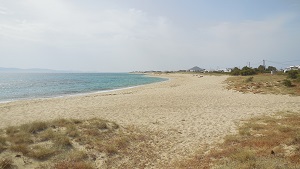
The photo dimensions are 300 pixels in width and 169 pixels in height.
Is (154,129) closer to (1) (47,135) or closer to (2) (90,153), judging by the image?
(2) (90,153)

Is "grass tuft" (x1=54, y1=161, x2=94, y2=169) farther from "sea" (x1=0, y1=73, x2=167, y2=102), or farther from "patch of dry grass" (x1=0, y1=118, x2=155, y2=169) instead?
"sea" (x1=0, y1=73, x2=167, y2=102)

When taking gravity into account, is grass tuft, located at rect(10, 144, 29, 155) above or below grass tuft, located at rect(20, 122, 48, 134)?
below

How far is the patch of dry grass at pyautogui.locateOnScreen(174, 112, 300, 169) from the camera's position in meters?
6.86

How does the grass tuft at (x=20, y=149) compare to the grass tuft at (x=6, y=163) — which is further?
the grass tuft at (x=20, y=149)

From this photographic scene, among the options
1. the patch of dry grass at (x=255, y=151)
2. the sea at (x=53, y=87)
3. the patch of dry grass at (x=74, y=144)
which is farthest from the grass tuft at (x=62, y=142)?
the sea at (x=53, y=87)

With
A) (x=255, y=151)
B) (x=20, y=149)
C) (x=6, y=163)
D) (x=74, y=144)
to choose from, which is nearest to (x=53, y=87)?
(x=74, y=144)

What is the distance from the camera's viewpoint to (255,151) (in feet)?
26.0

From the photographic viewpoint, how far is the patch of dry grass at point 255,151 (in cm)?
686

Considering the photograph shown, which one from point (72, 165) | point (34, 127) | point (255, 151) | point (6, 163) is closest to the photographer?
point (6, 163)

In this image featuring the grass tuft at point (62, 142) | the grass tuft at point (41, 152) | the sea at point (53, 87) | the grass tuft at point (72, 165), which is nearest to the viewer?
the grass tuft at point (72, 165)

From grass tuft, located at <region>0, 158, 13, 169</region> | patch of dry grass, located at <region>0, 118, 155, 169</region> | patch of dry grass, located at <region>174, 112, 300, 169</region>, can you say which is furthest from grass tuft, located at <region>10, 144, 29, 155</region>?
patch of dry grass, located at <region>174, 112, 300, 169</region>

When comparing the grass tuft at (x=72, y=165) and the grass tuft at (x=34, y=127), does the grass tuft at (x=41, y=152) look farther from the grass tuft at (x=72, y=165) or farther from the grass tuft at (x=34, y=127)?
the grass tuft at (x=34, y=127)

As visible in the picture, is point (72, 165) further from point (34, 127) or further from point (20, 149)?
point (34, 127)

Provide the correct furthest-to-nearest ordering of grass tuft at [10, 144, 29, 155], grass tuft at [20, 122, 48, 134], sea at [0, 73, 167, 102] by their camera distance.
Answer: sea at [0, 73, 167, 102] < grass tuft at [20, 122, 48, 134] < grass tuft at [10, 144, 29, 155]
